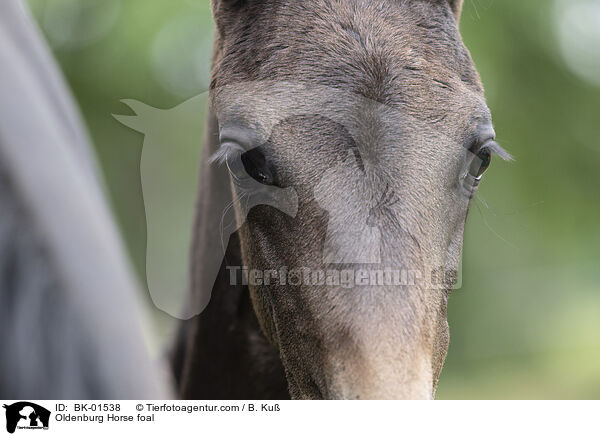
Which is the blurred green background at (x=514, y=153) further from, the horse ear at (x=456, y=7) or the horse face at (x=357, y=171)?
the horse face at (x=357, y=171)

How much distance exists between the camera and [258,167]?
1.26m

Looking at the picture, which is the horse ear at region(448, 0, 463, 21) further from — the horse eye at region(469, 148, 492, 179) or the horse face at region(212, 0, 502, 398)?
the horse eye at region(469, 148, 492, 179)

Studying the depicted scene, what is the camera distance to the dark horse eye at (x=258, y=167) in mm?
1236

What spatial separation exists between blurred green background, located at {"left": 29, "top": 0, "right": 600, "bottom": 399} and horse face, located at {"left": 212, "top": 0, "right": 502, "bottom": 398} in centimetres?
76

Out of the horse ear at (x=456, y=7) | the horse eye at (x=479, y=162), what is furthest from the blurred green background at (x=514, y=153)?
the horse eye at (x=479, y=162)

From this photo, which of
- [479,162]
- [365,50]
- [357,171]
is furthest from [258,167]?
[479,162]
